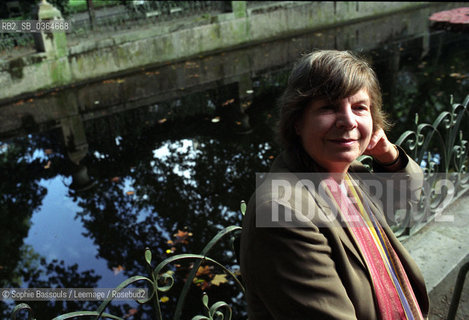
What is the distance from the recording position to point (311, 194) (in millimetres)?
1435

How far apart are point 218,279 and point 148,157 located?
325cm

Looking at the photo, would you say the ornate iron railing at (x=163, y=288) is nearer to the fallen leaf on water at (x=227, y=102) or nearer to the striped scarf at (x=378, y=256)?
the striped scarf at (x=378, y=256)

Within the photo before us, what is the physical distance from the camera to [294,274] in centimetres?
127

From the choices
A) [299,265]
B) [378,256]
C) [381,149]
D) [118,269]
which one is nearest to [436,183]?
[381,149]

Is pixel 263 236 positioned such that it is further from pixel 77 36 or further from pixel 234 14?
pixel 234 14

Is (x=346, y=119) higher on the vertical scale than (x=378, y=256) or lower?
higher

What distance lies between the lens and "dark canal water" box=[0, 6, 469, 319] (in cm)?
480

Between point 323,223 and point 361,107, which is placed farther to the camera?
point 361,107

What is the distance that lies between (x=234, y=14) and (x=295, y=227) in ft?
40.6

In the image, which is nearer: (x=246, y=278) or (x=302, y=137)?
(x=246, y=278)

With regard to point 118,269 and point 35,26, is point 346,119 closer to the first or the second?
point 118,269

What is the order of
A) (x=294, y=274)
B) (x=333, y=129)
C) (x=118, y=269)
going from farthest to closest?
1. (x=118, y=269)
2. (x=333, y=129)
3. (x=294, y=274)

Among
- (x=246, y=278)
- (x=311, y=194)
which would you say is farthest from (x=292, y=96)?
(x=246, y=278)

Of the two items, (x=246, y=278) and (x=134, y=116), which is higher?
(x=246, y=278)
